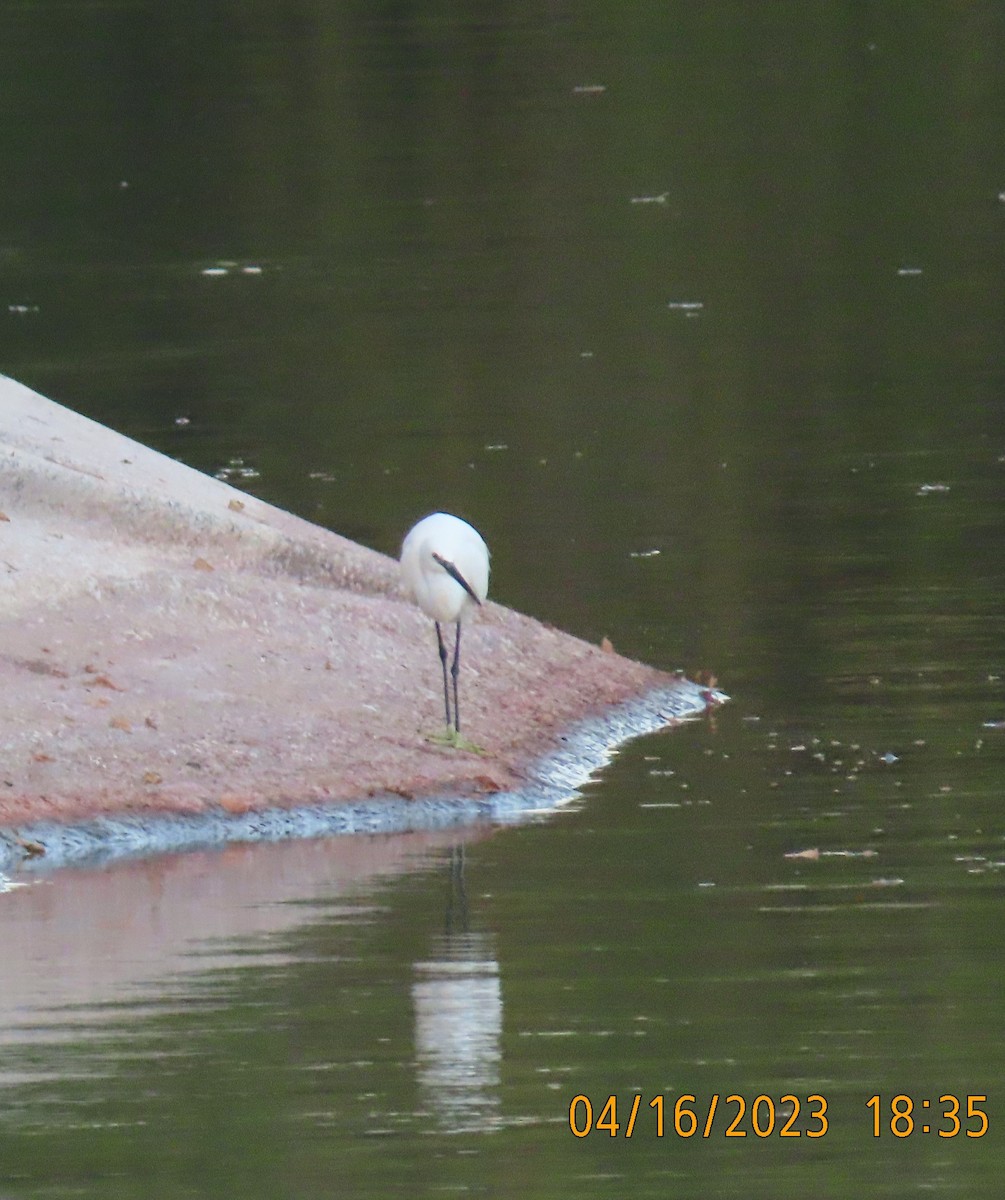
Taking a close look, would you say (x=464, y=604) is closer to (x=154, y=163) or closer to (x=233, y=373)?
(x=233, y=373)

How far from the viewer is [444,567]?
12602mm

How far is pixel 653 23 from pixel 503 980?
3506cm

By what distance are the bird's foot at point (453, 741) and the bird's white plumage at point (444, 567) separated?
1.43ft

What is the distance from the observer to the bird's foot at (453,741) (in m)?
12.6

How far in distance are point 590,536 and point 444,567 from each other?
186 inches

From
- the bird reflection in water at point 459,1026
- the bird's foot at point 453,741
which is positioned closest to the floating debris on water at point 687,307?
the bird's foot at point 453,741

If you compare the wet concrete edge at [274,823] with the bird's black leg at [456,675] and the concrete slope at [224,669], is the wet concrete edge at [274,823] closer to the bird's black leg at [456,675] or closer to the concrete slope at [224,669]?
the concrete slope at [224,669]

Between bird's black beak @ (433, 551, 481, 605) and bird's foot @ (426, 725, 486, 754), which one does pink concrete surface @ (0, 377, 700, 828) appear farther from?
bird's black beak @ (433, 551, 481, 605)

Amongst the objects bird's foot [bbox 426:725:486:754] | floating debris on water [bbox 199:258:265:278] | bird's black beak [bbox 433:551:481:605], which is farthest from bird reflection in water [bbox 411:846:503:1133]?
floating debris on water [bbox 199:258:265:278]

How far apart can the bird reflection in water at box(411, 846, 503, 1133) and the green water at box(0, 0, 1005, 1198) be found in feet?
0.08

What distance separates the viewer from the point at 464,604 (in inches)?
502

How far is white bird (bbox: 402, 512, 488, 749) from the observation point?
12605 millimetres

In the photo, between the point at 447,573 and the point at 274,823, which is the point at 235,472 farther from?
the point at 274,823
